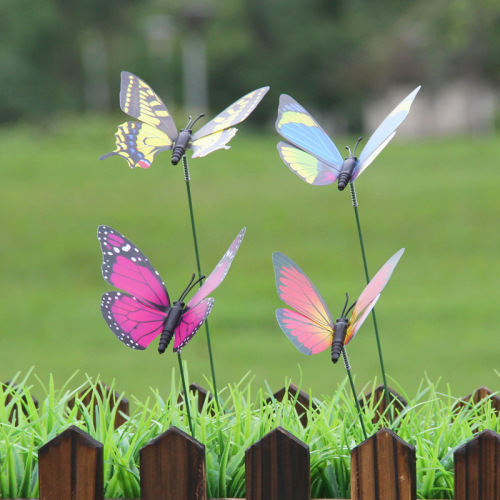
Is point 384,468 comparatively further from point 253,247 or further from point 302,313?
point 253,247

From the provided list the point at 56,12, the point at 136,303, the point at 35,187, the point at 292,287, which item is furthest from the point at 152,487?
the point at 56,12

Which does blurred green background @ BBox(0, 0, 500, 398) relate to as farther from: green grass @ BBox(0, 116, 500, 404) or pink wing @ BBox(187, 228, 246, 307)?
pink wing @ BBox(187, 228, 246, 307)

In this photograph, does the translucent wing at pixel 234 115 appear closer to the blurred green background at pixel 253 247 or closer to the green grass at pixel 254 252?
the blurred green background at pixel 253 247

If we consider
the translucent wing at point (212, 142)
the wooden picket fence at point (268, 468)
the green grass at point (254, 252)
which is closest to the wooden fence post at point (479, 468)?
the wooden picket fence at point (268, 468)

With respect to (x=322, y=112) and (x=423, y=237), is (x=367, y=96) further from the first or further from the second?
(x=423, y=237)

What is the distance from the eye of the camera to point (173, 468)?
63.6 inches

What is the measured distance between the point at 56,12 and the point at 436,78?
18153mm

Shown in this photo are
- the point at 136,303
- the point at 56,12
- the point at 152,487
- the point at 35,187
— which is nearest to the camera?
the point at 152,487

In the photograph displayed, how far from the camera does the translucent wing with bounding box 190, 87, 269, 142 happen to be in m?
1.79

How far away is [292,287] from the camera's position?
1.72m

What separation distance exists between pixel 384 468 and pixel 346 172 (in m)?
0.63

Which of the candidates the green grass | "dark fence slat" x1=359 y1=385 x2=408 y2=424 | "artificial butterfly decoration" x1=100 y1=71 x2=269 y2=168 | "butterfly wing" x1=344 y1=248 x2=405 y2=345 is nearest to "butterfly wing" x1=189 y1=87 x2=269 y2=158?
"artificial butterfly decoration" x1=100 y1=71 x2=269 y2=168

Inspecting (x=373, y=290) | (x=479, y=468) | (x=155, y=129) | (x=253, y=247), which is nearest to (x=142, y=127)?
(x=155, y=129)

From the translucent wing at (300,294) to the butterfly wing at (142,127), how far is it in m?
0.41
